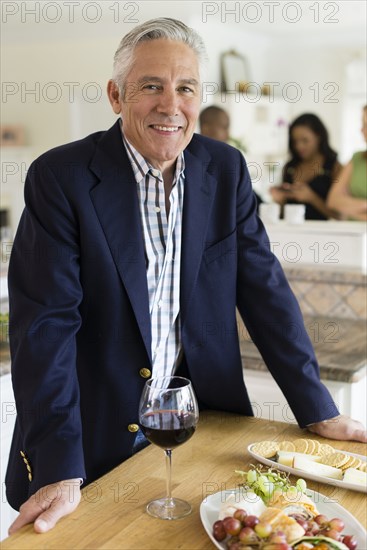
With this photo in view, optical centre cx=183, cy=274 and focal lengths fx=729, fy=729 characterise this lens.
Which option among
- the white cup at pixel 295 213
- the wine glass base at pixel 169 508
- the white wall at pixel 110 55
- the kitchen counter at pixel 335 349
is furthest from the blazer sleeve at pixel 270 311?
the white wall at pixel 110 55

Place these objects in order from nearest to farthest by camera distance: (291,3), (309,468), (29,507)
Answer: (29,507) < (309,468) < (291,3)

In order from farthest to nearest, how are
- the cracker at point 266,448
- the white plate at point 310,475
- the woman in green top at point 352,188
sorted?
the woman in green top at point 352,188 → the cracker at point 266,448 → the white plate at point 310,475

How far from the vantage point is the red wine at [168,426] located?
3.55 ft

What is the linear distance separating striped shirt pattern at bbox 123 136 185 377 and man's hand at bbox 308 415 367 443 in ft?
1.09

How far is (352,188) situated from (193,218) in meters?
2.79

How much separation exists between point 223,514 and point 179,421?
15 centimetres

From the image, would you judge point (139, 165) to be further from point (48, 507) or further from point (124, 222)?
point (48, 507)

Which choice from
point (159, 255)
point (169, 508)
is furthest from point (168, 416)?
point (159, 255)

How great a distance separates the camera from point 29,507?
1123 mm

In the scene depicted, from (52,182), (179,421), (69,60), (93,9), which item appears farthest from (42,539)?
(69,60)

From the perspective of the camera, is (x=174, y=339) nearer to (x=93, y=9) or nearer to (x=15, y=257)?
(x=15, y=257)

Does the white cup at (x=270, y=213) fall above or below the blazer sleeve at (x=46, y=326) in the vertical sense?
above

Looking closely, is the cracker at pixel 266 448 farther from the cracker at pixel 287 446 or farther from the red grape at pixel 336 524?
the red grape at pixel 336 524

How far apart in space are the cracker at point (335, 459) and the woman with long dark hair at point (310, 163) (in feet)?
11.9
